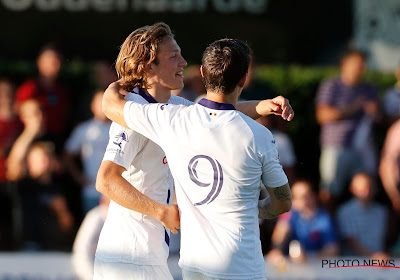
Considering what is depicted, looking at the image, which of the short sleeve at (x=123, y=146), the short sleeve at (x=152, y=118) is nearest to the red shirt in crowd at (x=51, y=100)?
the short sleeve at (x=123, y=146)

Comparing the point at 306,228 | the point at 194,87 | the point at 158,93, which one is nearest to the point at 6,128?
the point at 194,87

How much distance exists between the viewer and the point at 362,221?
793 centimetres

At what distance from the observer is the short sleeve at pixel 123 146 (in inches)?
158

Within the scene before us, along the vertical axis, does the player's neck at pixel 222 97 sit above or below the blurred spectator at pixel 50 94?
below

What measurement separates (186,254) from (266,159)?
0.60 meters

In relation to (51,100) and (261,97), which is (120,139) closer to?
(261,97)

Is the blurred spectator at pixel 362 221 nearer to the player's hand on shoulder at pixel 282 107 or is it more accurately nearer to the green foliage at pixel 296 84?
the green foliage at pixel 296 84

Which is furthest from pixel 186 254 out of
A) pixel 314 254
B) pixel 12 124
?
pixel 12 124

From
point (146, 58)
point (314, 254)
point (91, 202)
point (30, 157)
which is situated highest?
point (146, 58)

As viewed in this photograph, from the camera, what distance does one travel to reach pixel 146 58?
4.18m

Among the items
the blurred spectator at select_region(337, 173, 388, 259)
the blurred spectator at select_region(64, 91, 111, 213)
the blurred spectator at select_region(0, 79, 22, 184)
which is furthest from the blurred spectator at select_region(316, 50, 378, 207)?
the blurred spectator at select_region(0, 79, 22, 184)

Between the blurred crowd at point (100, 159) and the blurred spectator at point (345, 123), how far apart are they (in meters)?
0.01

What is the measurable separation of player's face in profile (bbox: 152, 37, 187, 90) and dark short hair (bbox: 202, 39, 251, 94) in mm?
463

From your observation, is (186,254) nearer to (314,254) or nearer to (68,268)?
(68,268)
